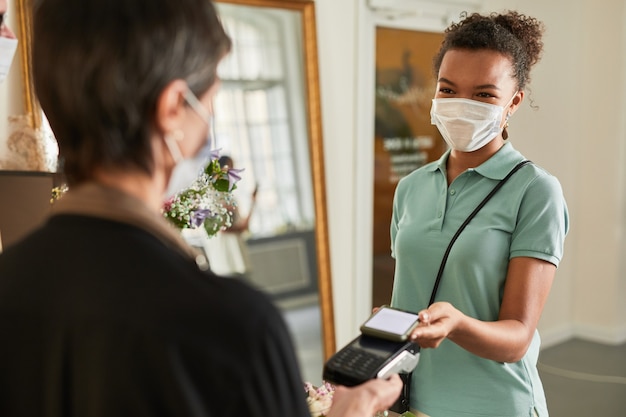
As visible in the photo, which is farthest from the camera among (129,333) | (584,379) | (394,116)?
(584,379)

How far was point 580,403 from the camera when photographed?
358 cm

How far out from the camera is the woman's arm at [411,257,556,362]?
1.28m

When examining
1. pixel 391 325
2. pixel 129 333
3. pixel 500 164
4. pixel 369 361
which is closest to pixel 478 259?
pixel 500 164

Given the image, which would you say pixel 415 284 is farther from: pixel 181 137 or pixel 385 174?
pixel 385 174

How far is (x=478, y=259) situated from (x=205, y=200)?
0.59 meters

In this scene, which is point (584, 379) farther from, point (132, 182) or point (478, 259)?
point (132, 182)

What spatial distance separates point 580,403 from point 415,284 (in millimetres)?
2536

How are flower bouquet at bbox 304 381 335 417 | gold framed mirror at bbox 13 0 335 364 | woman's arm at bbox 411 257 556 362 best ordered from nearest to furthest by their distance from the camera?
flower bouquet at bbox 304 381 335 417
woman's arm at bbox 411 257 556 362
gold framed mirror at bbox 13 0 335 364

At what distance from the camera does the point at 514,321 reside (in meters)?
1.33

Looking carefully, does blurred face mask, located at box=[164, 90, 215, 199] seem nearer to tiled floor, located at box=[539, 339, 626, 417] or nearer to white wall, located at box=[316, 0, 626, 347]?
tiled floor, located at box=[539, 339, 626, 417]

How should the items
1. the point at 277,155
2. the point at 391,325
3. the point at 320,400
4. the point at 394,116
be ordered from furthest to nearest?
1. the point at 394,116
2. the point at 277,155
3. the point at 320,400
4. the point at 391,325

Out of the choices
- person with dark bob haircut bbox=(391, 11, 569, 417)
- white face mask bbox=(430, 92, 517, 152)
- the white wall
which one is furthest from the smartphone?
the white wall

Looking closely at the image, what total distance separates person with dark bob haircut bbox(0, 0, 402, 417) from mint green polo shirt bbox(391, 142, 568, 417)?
771mm

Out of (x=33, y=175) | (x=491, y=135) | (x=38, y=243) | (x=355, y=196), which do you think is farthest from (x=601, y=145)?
(x=38, y=243)
